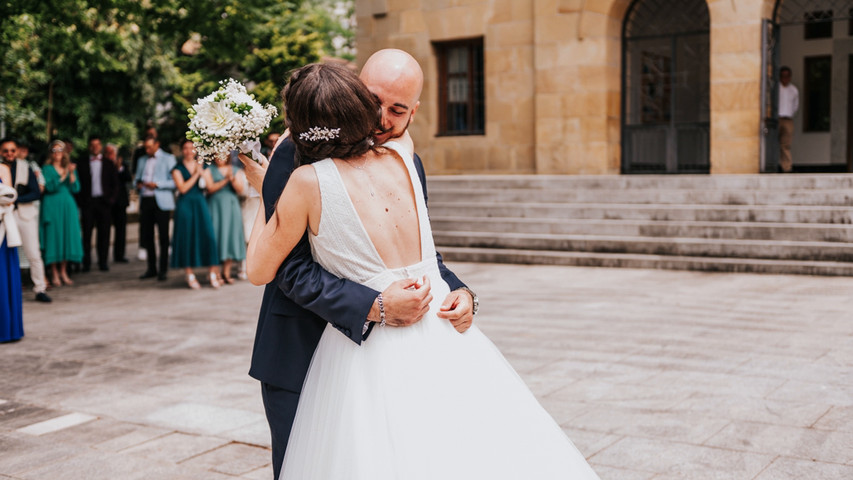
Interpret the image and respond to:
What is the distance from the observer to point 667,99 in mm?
18688

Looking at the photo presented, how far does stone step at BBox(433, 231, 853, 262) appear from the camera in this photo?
36.8 ft

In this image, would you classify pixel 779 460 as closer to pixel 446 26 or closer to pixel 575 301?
pixel 575 301

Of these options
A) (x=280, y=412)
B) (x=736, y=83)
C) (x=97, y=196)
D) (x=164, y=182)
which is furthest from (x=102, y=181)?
(x=280, y=412)

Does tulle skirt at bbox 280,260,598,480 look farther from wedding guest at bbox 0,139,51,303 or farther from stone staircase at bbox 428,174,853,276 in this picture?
stone staircase at bbox 428,174,853,276

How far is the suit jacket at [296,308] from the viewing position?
265 centimetres

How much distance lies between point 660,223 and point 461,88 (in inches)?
356

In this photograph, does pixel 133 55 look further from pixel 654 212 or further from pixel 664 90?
pixel 654 212

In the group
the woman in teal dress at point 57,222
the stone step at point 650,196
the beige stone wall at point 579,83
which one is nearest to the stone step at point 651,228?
the stone step at point 650,196

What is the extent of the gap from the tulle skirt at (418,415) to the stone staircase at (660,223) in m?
9.34

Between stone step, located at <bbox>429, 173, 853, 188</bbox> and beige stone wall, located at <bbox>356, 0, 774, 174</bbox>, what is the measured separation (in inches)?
114

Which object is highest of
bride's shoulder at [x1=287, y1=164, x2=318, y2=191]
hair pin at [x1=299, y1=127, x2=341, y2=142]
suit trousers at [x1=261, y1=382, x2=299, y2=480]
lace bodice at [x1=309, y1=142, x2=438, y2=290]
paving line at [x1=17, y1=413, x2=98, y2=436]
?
hair pin at [x1=299, y1=127, x2=341, y2=142]

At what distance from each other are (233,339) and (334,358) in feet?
18.2

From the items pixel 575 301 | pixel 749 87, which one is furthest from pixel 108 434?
pixel 749 87

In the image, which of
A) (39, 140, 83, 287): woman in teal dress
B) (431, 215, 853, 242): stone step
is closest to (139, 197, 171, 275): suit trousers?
(39, 140, 83, 287): woman in teal dress
